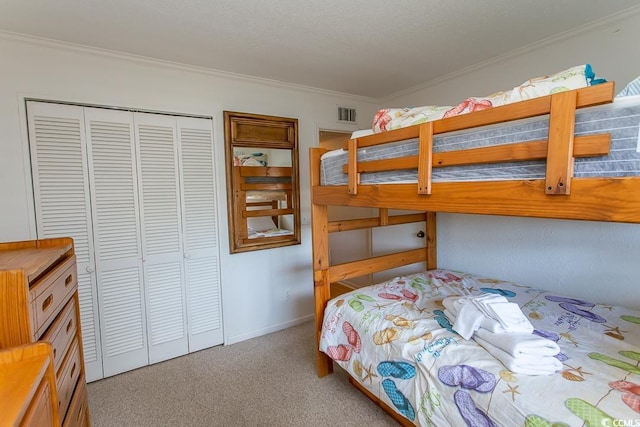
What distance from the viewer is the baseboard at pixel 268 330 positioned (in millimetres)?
2688

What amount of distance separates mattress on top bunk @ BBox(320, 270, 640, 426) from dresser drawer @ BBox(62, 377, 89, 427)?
1338 mm

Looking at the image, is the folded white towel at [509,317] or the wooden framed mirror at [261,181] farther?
the wooden framed mirror at [261,181]

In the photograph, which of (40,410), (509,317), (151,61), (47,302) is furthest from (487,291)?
(151,61)

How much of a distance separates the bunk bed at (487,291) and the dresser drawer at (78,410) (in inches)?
52.7

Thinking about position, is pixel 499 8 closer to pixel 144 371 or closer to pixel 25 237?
pixel 25 237

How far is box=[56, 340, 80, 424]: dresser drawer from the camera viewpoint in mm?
1072

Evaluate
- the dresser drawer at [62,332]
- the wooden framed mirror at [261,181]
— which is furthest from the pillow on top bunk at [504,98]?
the dresser drawer at [62,332]

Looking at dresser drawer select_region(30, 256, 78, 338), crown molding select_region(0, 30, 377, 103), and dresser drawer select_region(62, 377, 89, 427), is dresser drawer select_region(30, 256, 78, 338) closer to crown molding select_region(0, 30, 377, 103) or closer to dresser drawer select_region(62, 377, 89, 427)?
dresser drawer select_region(62, 377, 89, 427)

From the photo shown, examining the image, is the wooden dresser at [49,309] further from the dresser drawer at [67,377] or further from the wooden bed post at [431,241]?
the wooden bed post at [431,241]

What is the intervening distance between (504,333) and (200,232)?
90.5 inches

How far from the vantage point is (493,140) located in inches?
43.1

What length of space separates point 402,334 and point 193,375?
1695 millimetres

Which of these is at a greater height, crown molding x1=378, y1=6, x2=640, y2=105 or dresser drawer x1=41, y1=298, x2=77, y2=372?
crown molding x1=378, y1=6, x2=640, y2=105

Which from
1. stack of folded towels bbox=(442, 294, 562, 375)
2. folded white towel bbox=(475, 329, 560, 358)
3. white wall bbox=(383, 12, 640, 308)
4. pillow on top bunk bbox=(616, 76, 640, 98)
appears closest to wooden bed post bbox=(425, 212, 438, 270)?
white wall bbox=(383, 12, 640, 308)
